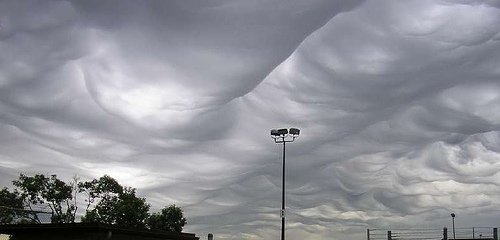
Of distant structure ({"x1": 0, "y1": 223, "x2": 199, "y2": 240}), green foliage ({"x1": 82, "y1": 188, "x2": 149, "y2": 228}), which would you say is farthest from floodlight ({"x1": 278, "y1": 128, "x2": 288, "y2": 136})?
green foliage ({"x1": 82, "y1": 188, "x2": 149, "y2": 228})

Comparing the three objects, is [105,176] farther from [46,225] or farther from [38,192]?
[46,225]

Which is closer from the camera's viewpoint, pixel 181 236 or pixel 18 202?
pixel 181 236

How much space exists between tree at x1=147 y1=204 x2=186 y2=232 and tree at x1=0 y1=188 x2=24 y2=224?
1436 cm

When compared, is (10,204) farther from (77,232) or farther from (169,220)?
(77,232)

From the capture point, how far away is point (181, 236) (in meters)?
34.3

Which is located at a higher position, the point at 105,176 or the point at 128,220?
the point at 105,176

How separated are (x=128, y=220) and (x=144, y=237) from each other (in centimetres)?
2791

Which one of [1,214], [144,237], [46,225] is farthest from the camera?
[1,214]

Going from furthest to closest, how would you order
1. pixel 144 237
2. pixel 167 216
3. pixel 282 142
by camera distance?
pixel 167 216
pixel 282 142
pixel 144 237

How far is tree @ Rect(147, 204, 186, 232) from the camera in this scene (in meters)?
61.0

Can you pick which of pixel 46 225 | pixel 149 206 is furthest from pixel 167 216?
pixel 46 225

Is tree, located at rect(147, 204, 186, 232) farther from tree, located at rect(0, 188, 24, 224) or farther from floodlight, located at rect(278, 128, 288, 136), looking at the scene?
floodlight, located at rect(278, 128, 288, 136)

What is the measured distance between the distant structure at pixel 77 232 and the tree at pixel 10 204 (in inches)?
1033

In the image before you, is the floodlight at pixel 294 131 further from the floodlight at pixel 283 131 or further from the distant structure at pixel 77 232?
the distant structure at pixel 77 232
